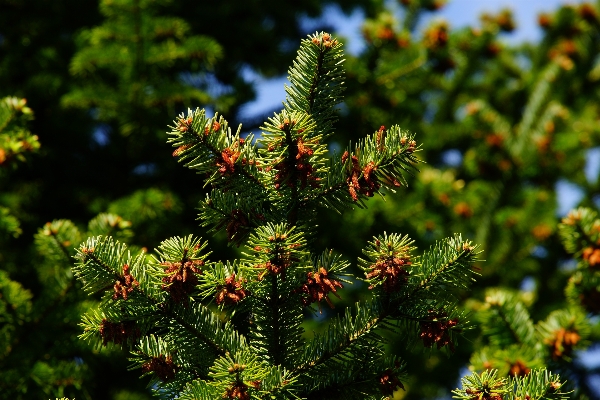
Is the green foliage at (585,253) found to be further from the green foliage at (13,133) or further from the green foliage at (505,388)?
the green foliage at (13,133)

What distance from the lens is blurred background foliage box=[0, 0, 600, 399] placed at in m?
2.28

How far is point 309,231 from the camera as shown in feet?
5.16

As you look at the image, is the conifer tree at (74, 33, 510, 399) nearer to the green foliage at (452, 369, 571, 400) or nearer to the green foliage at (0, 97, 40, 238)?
the green foliage at (452, 369, 571, 400)

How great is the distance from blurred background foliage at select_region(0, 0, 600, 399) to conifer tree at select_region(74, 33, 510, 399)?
2.53 ft

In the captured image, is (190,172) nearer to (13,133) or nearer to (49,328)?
(13,133)

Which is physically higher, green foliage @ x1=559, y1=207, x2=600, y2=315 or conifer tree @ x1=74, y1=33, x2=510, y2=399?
green foliage @ x1=559, y1=207, x2=600, y2=315

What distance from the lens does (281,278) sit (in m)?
1.38

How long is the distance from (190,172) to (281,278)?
2431 millimetres

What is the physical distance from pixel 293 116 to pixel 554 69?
3965mm

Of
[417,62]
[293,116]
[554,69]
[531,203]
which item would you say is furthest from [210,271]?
[554,69]

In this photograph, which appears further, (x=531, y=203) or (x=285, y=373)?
(x=531, y=203)

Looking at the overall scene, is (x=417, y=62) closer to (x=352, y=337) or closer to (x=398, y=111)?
(x=398, y=111)

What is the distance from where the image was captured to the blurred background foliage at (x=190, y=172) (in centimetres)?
228

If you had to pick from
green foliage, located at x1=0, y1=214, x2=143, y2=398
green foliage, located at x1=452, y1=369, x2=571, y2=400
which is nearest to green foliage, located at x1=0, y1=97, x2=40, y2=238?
green foliage, located at x1=0, y1=214, x2=143, y2=398
